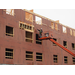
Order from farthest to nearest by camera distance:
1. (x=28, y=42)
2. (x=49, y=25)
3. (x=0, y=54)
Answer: (x=49, y=25) < (x=28, y=42) < (x=0, y=54)

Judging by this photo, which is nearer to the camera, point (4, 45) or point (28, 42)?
point (4, 45)

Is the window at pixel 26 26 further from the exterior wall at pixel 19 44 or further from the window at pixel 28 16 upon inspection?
the window at pixel 28 16

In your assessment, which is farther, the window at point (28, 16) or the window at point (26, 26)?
the window at point (28, 16)

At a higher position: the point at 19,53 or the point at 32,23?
the point at 32,23

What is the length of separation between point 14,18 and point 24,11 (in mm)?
2650

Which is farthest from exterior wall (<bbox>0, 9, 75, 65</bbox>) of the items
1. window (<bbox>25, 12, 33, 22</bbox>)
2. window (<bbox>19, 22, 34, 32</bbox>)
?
window (<bbox>25, 12, 33, 22</bbox>)

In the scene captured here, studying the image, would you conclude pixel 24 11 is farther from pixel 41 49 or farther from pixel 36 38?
pixel 41 49

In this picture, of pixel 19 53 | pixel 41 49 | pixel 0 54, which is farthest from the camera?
pixel 41 49

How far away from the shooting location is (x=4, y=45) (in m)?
19.8

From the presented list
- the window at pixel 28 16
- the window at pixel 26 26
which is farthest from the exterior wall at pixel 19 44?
the window at pixel 28 16

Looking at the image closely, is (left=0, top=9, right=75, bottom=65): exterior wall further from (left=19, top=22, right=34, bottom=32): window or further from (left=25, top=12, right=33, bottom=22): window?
(left=25, top=12, right=33, bottom=22): window

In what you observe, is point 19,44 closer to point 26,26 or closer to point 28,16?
point 26,26

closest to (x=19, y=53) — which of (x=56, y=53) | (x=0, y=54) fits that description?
(x=0, y=54)

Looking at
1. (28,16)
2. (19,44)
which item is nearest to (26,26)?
(28,16)
